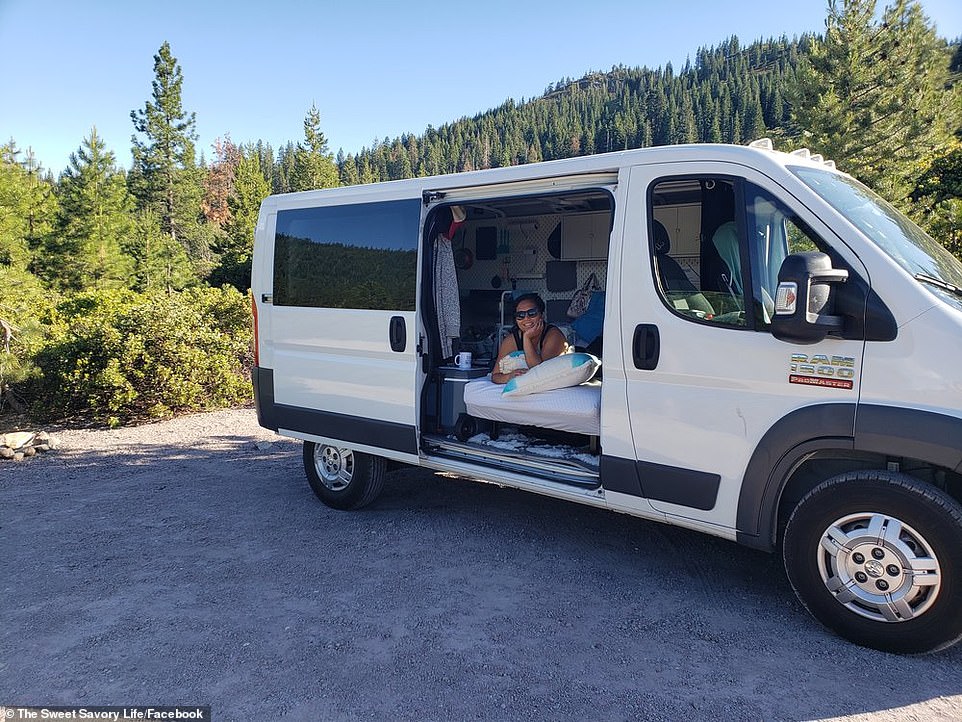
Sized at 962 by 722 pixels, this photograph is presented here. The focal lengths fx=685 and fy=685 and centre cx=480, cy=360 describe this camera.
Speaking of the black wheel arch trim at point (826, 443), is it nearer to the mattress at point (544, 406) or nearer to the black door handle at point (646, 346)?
the black door handle at point (646, 346)

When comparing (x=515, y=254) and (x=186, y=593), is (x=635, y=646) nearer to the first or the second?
(x=186, y=593)

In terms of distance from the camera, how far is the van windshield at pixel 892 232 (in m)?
3.14

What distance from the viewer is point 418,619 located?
357 cm

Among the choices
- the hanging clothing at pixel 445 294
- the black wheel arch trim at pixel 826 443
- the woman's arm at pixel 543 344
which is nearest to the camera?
the black wheel arch trim at pixel 826 443

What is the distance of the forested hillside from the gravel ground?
3418 mm

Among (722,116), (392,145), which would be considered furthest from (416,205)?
(392,145)

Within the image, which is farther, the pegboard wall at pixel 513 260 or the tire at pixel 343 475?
the pegboard wall at pixel 513 260

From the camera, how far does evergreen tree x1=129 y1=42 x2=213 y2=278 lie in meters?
34.2

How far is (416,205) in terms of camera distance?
4.66 m

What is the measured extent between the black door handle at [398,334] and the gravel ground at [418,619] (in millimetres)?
1333

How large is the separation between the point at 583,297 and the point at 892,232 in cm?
332

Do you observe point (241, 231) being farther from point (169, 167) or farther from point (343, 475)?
point (343, 475)

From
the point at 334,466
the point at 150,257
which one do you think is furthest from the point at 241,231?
the point at 334,466

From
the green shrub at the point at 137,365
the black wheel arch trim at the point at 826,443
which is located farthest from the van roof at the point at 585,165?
the green shrub at the point at 137,365
